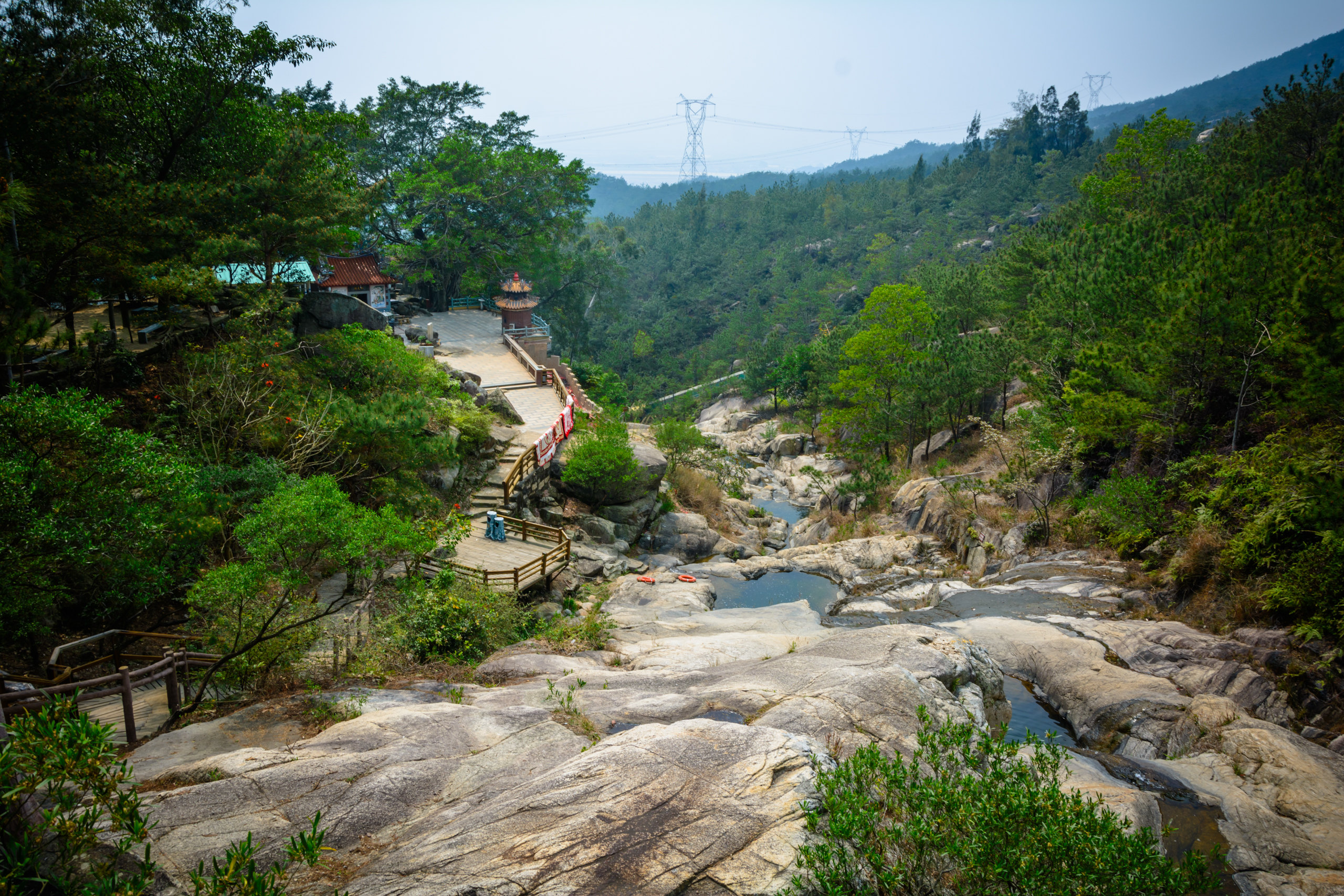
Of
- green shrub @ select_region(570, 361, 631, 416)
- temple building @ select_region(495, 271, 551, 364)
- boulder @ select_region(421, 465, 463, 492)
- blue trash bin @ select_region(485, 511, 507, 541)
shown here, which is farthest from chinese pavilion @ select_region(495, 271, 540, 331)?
blue trash bin @ select_region(485, 511, 507, 541)

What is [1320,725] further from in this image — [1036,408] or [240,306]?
[240,306]

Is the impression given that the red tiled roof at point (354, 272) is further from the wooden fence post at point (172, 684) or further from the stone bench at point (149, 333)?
the wooden fence post at point (172, 684)

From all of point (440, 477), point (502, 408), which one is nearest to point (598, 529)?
point (440, 477)

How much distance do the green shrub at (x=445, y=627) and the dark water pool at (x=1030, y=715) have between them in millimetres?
10581

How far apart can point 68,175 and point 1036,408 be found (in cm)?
3209

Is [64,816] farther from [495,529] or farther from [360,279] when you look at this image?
[360,279]

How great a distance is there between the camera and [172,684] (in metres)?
10.5

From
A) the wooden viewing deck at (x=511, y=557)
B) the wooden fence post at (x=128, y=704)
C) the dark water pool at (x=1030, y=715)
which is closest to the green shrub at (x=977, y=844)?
the dark water pool at (x=1030, y=715)

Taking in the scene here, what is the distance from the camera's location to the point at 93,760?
5.91m

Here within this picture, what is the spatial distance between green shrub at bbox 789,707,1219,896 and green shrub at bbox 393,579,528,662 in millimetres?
9567

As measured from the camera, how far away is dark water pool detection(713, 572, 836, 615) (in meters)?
22.8

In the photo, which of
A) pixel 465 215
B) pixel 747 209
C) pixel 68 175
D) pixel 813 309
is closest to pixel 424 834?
pixel 68 175

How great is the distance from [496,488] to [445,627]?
1014 centimetres

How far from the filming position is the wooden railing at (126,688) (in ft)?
27.6
